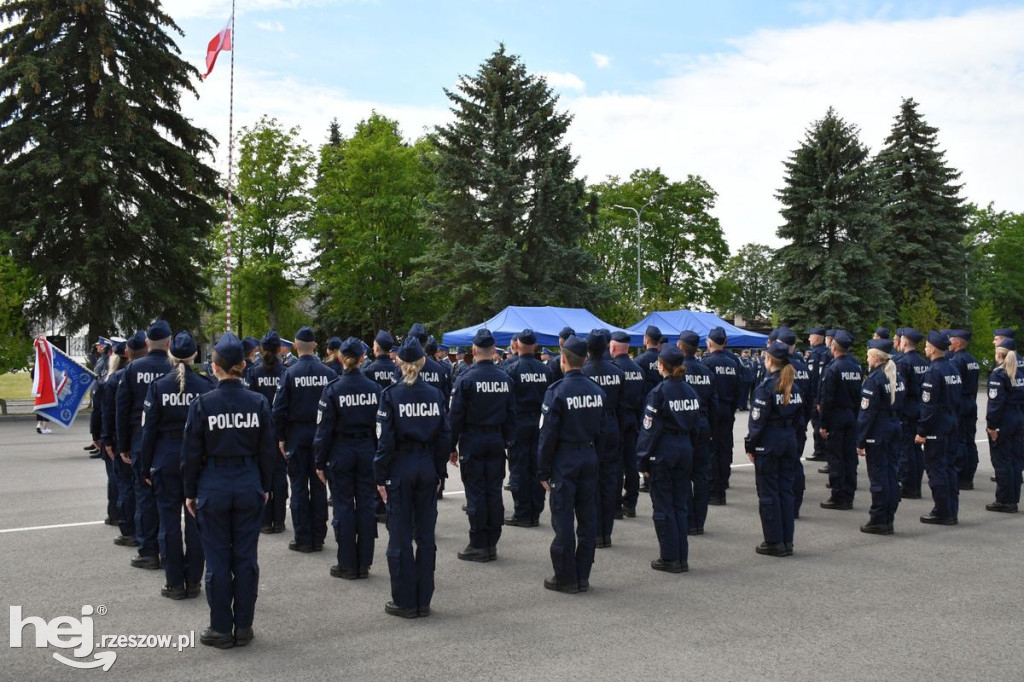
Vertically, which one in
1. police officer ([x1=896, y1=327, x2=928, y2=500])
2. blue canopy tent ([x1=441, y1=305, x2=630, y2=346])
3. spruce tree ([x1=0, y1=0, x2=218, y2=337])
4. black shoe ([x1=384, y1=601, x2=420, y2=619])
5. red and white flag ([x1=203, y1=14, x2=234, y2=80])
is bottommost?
black shoe ([x1=384, y1=601, x2=420, y2=619])

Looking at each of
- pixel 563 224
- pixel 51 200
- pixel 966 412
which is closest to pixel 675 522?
pixel 966 412

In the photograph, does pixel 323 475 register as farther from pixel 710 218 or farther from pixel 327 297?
pixel 710 218

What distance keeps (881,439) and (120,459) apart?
833cm

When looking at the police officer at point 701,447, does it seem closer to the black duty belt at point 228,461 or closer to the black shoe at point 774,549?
the black shoe at point 774,549

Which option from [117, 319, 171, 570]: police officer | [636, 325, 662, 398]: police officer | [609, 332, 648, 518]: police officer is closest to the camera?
[117, 319, 171, 570]: police officer

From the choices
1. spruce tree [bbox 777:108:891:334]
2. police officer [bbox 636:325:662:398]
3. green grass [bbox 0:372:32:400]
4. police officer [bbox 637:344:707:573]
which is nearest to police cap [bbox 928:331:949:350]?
police officer [bbox 636:325:662:398]

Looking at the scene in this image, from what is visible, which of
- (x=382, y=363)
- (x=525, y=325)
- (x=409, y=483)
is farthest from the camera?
(x=525, y=325)

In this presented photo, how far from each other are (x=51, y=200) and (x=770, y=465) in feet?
82.7

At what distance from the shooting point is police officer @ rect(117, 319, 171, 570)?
26.2 feet

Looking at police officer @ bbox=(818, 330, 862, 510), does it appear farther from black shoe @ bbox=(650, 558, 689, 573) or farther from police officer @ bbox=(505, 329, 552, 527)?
black shoe @ bbox=(650, 558, 689, 573)

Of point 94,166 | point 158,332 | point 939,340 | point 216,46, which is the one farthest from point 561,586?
point 216,46

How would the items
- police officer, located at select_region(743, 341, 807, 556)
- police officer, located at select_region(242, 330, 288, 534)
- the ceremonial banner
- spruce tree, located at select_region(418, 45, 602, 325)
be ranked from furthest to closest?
spruce tree, located at select_region(418, 45, 602, 325)
the ceremonial banner
police officer, located at select_region(242, 330, 288, 534)
police officer, located at select_region(743, 341, 807, 556)

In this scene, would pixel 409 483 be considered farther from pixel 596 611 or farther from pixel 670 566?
pixel 670 566

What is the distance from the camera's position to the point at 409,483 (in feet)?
21.7
